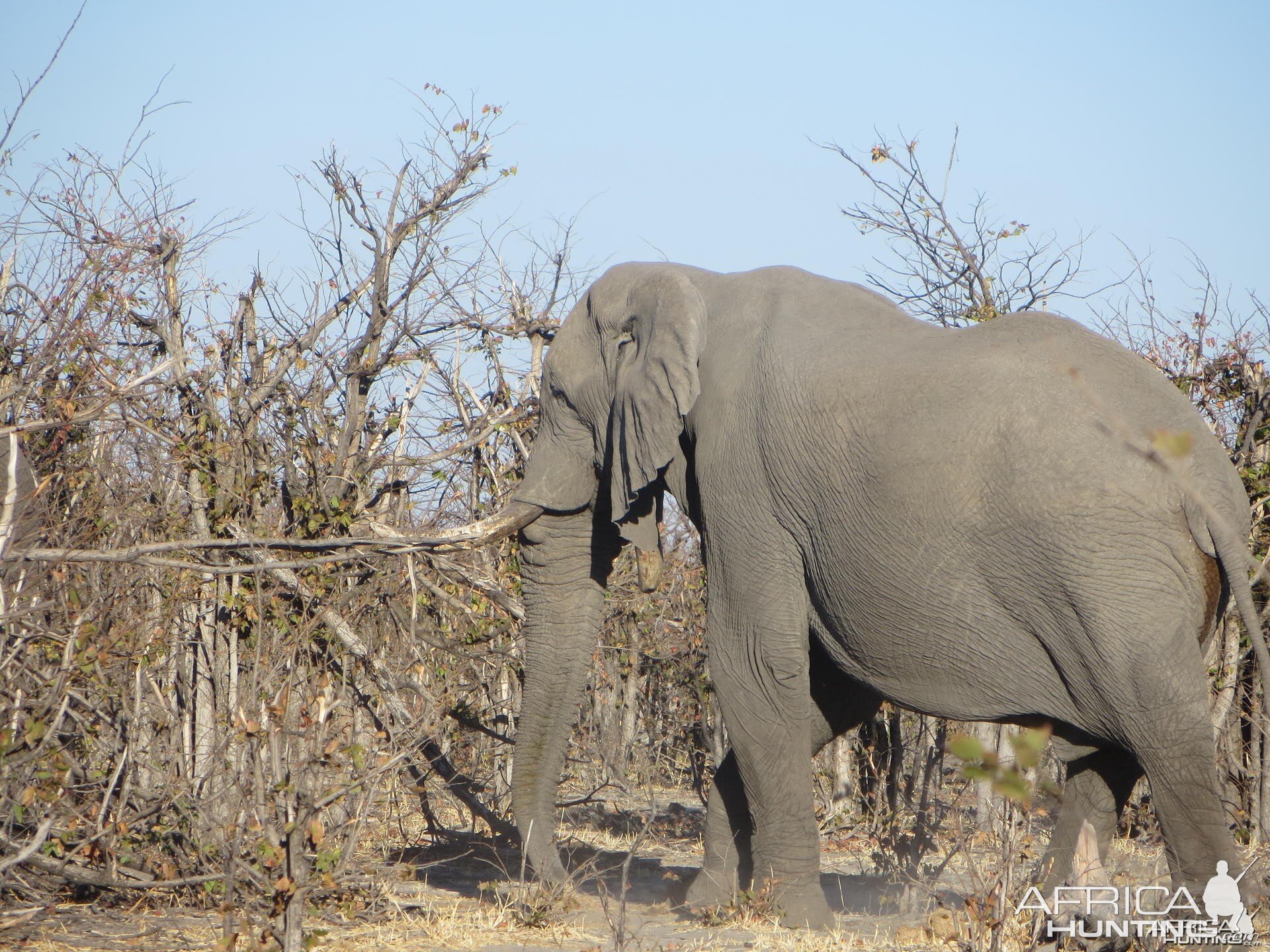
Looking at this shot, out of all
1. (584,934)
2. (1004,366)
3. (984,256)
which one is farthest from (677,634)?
(1004,366)

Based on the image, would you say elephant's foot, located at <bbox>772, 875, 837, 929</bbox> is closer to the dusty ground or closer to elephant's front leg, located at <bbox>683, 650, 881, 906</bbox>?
the dusty ground

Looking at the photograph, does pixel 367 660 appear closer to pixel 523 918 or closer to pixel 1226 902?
pixel 523 918

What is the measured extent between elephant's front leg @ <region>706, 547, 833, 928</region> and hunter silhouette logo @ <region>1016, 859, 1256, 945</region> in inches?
43.7

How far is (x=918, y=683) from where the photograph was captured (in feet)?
18.3

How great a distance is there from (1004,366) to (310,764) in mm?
2944

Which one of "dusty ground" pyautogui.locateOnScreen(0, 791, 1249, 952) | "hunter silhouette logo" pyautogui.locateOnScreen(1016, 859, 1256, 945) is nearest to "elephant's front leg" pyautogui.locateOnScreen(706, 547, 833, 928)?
"dusty ground" pyautogui.locateOnScreen(0, 791, 1249, 952)

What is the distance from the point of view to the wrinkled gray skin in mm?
4867

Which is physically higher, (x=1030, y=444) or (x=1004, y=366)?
(x=1004, y=366)

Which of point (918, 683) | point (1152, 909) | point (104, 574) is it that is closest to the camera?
point (1152, 909)

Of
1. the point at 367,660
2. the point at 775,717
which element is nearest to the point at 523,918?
the point at 775,717

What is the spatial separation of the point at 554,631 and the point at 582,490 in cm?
72

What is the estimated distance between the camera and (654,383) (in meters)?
6.20

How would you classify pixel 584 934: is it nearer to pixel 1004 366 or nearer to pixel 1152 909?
pixel 1152 909

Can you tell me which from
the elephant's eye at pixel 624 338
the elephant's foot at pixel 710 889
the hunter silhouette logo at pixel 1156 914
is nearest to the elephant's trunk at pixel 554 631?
the elephant's foot at pixel 710 889
